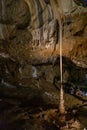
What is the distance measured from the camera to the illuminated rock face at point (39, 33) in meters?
16.3

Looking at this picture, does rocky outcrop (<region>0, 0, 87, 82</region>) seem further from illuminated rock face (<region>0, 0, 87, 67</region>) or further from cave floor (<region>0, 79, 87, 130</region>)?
cave floor (<region>0, 79, 87, 130</region>)

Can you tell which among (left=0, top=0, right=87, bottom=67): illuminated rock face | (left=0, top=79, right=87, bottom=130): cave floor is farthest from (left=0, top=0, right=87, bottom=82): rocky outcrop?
(left=0, top=79, right=87, bottom=130): cave floor

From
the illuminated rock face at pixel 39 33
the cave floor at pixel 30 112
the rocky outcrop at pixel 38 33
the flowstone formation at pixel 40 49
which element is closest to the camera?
the cave floor at pixel 30 112

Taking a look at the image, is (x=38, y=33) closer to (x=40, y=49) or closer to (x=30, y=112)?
(x=40, y=49)

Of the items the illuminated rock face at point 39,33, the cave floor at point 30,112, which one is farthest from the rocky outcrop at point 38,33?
A: the cave floor at point 30,112

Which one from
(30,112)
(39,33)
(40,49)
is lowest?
(30,112)

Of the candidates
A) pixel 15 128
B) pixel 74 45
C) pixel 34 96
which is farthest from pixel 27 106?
pixel 74 45

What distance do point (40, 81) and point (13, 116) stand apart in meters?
4.31

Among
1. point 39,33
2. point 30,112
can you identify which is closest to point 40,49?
point 39,33

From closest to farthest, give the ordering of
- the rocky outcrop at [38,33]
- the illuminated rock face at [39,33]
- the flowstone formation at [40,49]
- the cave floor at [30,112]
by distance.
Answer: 1. the cave floor at [30,112]
2. the flowstone formation at [40,49]
3. the rocky outcrop at [38,33]
4. the illuminated rock face at [39,33]

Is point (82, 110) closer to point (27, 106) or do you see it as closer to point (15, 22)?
point (27, 106)

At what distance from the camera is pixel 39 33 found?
16.6 metres

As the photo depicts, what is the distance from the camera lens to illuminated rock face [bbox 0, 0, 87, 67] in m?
16.3

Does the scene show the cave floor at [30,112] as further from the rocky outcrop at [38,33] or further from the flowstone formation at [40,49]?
the rocky outcrop at [38,33]
